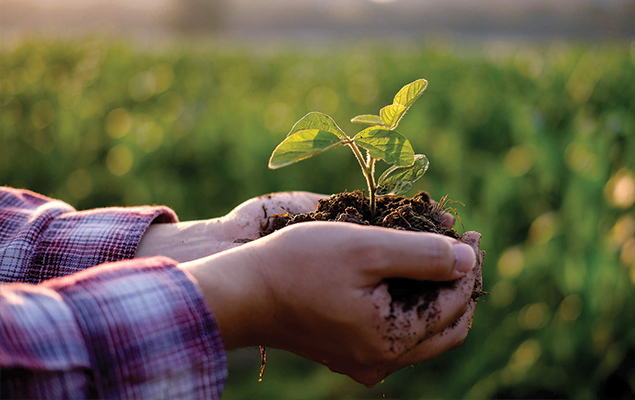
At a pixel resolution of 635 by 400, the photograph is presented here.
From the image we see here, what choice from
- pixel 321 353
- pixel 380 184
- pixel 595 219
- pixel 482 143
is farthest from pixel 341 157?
pixel 321 353

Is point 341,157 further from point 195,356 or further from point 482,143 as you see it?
point 195,356

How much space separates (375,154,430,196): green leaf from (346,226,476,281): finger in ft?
0.76

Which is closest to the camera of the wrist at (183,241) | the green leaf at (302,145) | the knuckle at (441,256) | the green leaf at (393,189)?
the knuckle at (441,256)

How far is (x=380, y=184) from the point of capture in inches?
43.0

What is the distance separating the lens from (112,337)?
69 cm

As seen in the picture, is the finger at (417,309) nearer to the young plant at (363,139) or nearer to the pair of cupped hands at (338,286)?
the pair of cupped hands at (338,286)

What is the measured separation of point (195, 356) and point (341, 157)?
2.01 metres

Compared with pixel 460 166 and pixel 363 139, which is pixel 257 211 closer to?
pixel 363 139

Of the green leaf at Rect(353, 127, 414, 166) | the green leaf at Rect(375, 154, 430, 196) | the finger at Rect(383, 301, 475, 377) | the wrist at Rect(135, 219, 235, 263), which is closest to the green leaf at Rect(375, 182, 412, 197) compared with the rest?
the green leaf at Rect(375, 154, 430, 196)

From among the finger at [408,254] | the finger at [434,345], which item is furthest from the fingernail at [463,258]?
the finger at [434,345]

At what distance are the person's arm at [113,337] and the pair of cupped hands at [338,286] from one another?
63 mm

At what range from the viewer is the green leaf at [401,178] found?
41.5 inches

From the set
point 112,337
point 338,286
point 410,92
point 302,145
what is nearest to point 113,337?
point 112,337

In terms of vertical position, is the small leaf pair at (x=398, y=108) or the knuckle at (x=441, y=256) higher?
the small leaf pair at (x=398, y=108)
